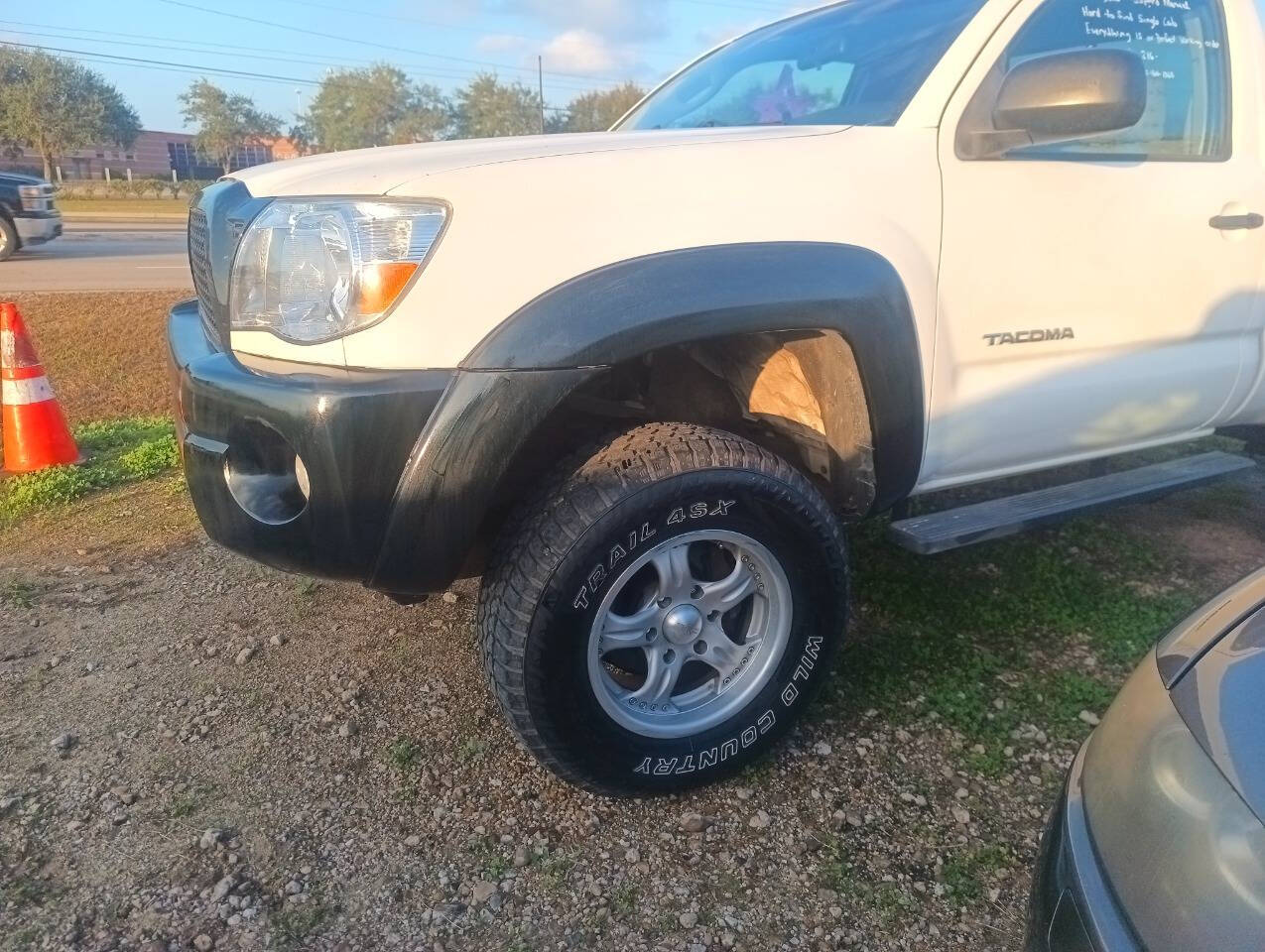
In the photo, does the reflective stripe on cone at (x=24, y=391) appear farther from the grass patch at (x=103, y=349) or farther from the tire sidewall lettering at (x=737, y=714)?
the tire sidewall lettering at (x=737, y=714)

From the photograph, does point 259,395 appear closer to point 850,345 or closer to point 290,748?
point 290,748

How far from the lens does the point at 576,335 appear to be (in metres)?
1.93

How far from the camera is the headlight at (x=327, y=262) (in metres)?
1.89

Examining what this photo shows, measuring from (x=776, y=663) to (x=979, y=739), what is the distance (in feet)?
2.06

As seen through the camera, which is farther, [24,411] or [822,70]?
[24,411]

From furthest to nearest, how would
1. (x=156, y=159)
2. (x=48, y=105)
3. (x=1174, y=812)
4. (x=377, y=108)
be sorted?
(x=156, y=159), (x=377, y=108), (x=48, y=105), (x=1174, y=812)

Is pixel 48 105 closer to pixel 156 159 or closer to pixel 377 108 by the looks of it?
pixel 377 108

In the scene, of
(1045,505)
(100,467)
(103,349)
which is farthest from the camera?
(103,349)

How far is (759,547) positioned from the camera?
2.25 meters

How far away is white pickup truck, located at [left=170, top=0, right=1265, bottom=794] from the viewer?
1913mm

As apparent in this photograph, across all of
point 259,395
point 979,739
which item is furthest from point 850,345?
point 259,395

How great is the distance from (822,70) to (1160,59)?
1.05 metres

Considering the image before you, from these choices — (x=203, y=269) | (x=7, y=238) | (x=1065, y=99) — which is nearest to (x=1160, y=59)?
(x=1065, y=99)

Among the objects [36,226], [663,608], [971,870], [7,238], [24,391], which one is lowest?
[971,870]
